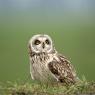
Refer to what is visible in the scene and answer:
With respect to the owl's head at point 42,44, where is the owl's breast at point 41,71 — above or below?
below

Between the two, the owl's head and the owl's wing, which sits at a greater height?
the owl's head

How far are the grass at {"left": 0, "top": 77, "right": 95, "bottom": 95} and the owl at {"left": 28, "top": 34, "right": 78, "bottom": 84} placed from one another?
87 cm

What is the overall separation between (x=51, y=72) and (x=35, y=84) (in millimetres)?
743

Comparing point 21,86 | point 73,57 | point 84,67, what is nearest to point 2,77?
point 84,67

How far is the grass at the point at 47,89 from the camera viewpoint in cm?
1175

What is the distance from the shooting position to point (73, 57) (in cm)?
2545

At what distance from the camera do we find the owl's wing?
43.4ft

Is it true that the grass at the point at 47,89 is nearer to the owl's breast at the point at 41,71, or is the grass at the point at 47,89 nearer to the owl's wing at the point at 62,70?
the owl's breast at the point at 41,71

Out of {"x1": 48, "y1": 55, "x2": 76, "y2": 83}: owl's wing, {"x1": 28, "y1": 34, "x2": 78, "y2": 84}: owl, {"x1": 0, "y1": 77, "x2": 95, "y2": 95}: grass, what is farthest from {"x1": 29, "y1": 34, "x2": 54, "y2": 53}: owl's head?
{"x1": 0, "y1": 77, "x2": 95, "y2": 95}: grass

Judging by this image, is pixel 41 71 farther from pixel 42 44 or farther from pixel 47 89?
pixel 47 89

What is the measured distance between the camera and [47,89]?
12.0 metres

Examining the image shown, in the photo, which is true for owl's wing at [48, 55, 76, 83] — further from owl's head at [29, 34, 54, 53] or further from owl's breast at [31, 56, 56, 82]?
owl's head at [29, 34, 54, 53]

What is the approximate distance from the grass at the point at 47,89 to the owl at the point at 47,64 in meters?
0.87

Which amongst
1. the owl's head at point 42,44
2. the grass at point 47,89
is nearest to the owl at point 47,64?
the owl's head at point 42,44
